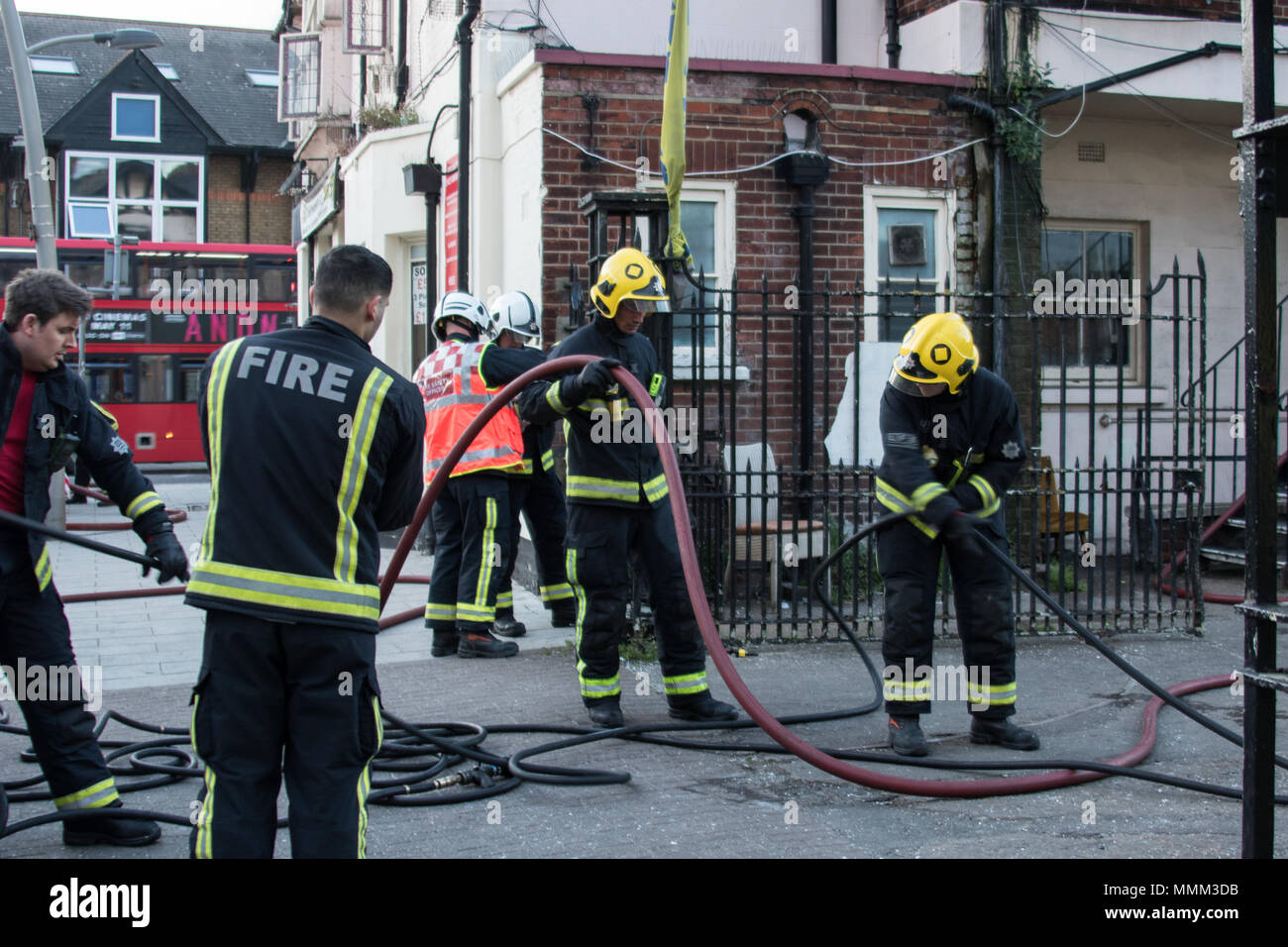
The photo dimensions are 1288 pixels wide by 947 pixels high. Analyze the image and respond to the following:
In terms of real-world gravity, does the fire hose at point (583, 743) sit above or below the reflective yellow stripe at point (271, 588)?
below

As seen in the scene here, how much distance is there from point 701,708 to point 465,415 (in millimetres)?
2569

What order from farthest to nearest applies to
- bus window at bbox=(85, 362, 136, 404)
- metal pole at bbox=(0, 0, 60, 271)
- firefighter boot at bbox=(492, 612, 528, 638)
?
1. bus window at bbox=(85, 362, 136, 404)
2. metal pole at bbox=(0, 0, 60, 271)
3. firefighter boot at bbox=(492, 612, 528, 638)

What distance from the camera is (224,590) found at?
10.3 feet

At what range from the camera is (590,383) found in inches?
204

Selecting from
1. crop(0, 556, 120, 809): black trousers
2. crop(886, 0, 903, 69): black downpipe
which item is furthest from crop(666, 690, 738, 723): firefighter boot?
crop(886, 0, 903, 69): black downpipe

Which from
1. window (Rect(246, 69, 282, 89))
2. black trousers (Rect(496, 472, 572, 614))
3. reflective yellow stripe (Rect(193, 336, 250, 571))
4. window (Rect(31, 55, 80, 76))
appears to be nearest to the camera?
reflective yellow stripe (Rect(193, 336, 250, 571))

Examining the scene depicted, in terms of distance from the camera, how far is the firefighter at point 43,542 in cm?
416

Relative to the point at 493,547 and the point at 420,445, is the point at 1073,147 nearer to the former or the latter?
the point at 493,547

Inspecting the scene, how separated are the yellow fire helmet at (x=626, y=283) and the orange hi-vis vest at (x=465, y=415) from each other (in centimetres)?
171

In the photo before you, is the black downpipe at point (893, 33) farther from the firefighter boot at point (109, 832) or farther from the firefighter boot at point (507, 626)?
the firefighter boot at point (109, 832)

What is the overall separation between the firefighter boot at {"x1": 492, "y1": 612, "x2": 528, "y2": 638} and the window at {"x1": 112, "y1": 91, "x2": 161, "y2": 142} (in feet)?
111

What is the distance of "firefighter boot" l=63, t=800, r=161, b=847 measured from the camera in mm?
4203

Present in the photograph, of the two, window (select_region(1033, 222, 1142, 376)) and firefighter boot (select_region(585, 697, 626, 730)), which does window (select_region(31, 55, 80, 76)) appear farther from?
firefighter boot (select_region(585, 697, 626, 730))

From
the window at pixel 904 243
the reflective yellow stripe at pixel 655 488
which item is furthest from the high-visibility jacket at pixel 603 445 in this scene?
the window at pixel 904 243
